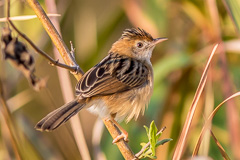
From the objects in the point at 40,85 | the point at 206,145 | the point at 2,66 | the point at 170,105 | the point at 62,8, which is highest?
the point at 62,8

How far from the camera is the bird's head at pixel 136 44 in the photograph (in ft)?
13.1

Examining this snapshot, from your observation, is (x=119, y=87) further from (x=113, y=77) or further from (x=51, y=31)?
(x=51, y=31)

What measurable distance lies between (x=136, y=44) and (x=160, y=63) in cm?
49

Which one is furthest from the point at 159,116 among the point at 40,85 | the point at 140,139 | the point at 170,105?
the point at 40,85

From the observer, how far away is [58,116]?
2.83 metres

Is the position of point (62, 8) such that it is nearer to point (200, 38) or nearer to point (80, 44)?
point (80, 44)

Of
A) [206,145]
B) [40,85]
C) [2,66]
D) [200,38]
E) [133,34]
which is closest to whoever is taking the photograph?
[40,85]

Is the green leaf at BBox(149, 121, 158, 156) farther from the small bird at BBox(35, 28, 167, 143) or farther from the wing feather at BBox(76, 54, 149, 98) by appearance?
the wing feather at BBox(76, 54, 149, 98)

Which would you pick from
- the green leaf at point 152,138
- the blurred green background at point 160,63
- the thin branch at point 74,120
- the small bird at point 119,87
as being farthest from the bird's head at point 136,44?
the green leaf at point 152,138

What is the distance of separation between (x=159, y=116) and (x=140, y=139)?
2.18 feet

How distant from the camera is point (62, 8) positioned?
4.52 meters

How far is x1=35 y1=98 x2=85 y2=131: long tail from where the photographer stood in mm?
2655

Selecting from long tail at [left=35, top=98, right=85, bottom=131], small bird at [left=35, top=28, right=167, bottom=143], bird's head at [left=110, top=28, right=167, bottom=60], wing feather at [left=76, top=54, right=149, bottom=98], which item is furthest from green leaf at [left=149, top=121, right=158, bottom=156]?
bird's head at [left=110, top=28, right=167, bottom=60]

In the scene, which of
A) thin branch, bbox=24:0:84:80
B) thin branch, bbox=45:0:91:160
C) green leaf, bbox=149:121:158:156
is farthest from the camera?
thin branch, bbox=45:0:91:160
